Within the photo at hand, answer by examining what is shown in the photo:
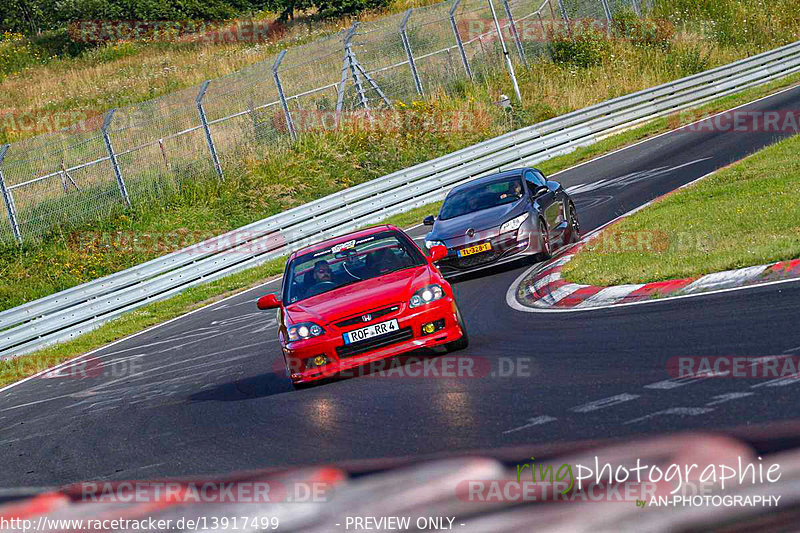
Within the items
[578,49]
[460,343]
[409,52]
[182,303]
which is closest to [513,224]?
[460,343]

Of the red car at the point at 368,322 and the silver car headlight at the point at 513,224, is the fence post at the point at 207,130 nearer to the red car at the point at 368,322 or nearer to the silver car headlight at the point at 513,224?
the silver car headlight at the point at 513,224

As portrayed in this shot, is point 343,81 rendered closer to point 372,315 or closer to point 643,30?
point 643,30

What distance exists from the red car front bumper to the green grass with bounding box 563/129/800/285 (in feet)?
8.95

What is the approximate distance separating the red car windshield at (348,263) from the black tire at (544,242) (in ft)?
14.1

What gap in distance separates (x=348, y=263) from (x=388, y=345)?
165 cm

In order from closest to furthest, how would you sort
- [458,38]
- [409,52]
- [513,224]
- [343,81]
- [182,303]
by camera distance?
[513,224] < [182,303] < [343,81] < [409,52] < [458,38]

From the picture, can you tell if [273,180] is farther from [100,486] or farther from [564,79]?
[100,486]

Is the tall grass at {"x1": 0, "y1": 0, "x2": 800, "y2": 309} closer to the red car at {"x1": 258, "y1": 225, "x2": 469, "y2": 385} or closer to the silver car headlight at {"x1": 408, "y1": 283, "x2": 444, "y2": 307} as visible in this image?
the red car at {"x1": 258, "y1": 225, "x2": 469, "y2": 385}

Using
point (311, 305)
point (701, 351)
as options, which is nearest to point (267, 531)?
point (701, 351)

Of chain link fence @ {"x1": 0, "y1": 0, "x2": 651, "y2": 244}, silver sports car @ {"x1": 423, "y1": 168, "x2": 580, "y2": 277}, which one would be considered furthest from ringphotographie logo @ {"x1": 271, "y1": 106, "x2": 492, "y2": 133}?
silver sports car @ {"x1": 423, "y1": 168, "x2": 580, "y2": 277}

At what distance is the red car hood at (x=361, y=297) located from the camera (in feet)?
32.1

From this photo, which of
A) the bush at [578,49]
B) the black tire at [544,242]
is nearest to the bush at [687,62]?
the bush at [578,49]

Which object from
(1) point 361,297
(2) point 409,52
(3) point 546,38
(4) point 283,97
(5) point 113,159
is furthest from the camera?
(3) point 546,38

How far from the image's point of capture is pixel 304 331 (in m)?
9.84
